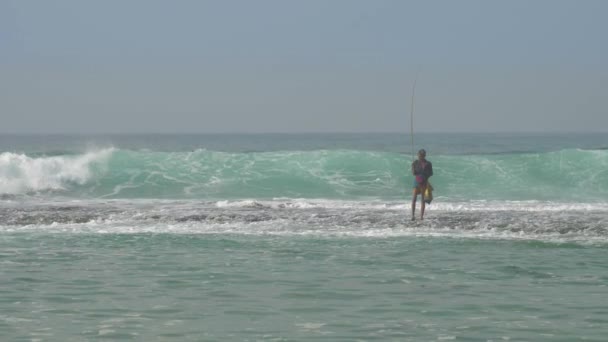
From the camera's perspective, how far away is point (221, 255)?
1318 cm

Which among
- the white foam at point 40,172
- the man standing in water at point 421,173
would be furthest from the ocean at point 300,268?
the white foam at point 40,172

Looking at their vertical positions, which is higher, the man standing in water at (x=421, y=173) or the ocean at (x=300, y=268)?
the man standing in water at (x=421, y=173)

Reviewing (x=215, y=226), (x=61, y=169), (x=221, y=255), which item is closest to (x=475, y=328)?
(x=221, y=255)

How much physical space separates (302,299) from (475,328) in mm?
2131

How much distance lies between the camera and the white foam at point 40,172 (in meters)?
28.6

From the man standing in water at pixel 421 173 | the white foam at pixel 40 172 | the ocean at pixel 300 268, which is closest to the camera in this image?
the ocean at pixel 300 268

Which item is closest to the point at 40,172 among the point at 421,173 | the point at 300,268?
the point at 421,173

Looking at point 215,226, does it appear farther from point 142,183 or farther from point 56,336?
point 142,183

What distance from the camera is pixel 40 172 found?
3020cm

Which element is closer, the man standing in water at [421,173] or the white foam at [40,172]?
the man standing in water at [421,173]

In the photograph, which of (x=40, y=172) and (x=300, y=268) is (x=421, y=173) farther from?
(x=40, y=172)

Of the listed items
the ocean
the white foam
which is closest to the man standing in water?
the ocean

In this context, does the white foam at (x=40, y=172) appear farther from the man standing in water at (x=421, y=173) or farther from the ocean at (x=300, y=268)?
the man standing in water at (x=421, y=173)

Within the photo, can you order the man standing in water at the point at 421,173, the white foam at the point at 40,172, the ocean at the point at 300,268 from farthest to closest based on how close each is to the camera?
the white foam at the point at 40,172, the man standing in water at the point at 421,173, the ocean at the point at 300,268
